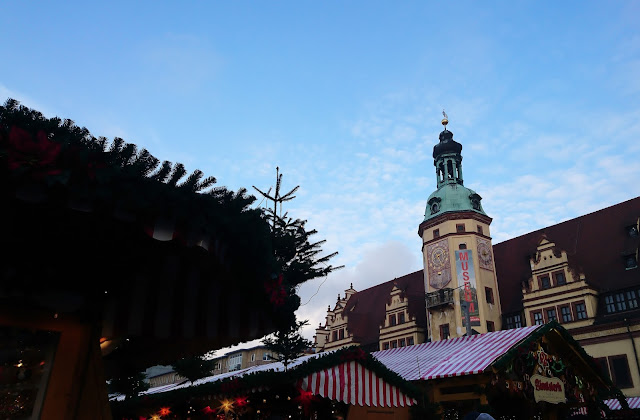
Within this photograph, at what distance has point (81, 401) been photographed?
2969mm

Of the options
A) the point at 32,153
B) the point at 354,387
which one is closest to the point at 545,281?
the point at 354,387

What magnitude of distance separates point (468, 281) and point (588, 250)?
8.08 meters

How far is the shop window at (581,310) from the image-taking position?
2748cm

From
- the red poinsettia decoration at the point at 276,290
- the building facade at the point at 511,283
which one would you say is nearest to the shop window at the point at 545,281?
the building facade at the point at 511,283

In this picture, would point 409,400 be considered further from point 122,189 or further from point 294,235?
point 122,189

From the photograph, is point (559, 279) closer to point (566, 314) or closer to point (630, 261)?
point (566, 314)

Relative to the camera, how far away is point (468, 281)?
33.0 m

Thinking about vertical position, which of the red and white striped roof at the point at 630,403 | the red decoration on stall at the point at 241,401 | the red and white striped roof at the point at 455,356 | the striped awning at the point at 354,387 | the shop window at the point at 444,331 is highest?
the shop window at the point at 444,331

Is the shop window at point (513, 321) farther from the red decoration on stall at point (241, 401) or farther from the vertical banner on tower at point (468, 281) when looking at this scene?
the red decoration on stall at point (241, 401)

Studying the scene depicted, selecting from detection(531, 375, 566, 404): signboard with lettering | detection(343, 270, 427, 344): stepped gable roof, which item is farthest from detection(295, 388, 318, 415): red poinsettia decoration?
detection(343, 270, 427, 344): stepped gable roof

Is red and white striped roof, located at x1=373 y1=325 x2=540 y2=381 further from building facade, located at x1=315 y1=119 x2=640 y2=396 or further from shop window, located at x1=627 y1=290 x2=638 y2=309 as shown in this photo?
shop window, located at x1=627 y1=290 x2=638 y2=309

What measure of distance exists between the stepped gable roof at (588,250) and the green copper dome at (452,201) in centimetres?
416

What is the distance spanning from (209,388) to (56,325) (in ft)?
24.9

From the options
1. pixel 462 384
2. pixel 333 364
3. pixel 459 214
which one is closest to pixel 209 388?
pixel 333 364
